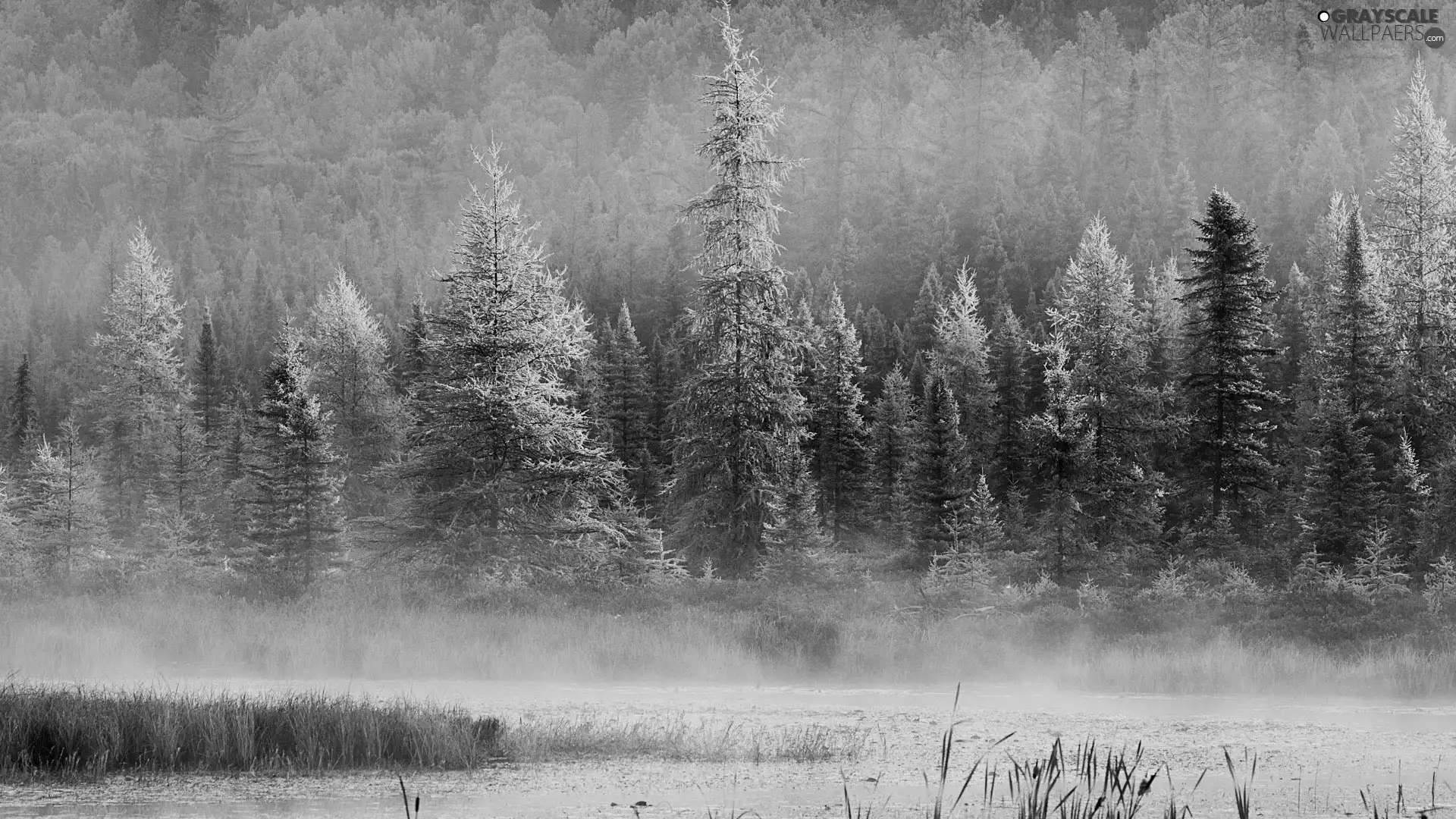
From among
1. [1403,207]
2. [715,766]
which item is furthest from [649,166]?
[715,766]

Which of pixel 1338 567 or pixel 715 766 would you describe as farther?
pixel 1338 567

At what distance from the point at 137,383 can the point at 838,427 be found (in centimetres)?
3813

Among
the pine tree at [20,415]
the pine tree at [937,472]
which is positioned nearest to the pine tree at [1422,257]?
the pine tree at [937,472]

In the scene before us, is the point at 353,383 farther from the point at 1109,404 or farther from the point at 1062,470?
the point at 1062,470

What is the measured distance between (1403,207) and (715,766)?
144ft

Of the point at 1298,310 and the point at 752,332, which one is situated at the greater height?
the point at 1298,310

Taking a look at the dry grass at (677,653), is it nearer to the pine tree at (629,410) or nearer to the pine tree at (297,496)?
the pine tree at (297,496)

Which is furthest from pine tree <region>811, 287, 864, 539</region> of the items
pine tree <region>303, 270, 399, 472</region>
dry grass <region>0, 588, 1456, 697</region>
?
dry grass <region>0, 588, 1456, 697</region>

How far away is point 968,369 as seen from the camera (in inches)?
2435

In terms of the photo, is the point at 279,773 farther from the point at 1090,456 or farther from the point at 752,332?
the point at 1090,456

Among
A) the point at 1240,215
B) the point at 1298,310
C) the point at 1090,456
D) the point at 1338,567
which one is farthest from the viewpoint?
the point at 1298,310

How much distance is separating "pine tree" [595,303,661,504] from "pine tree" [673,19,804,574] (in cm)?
2512

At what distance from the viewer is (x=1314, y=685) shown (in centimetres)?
1708

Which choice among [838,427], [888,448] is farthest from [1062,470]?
[838,427]
